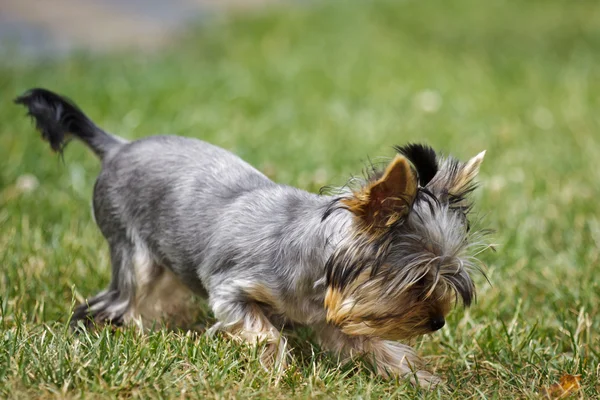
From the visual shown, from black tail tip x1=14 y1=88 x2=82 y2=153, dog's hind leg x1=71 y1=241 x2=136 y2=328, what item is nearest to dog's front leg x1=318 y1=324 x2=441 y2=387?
dog's hind leg x1=71 y1=241 x2=136 y2=328

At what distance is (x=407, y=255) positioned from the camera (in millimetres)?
3238

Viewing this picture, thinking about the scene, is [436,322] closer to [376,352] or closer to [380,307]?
[380,307]

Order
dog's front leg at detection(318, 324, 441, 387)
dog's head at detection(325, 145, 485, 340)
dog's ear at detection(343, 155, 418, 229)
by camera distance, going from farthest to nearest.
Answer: dog's front leg at detection(318, 324, 441, 387) < dog's head at detection(325, 145, 485, 340) < dog's ear at detection(343, 155, 418, 229)

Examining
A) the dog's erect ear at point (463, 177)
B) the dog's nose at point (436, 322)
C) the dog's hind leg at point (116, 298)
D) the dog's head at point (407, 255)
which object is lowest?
the dog's hind leg at point (116, 298)

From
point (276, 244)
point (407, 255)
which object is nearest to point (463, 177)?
point (407, 255)

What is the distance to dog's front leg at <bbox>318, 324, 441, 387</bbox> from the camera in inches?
148

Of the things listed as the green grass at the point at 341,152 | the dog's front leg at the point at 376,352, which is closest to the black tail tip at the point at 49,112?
the green grass at the point at 341,152

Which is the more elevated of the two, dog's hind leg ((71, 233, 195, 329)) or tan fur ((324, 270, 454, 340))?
tan fur ((324, 270, 454, 340))

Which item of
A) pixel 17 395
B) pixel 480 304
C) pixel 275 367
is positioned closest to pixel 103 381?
pixel 17 395

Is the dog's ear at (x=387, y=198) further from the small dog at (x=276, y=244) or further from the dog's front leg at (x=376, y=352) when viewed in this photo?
the dog's front leg at (x=376, y=352)

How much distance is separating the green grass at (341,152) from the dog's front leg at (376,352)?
83 millimetres

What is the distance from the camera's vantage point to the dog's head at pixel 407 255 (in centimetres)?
321

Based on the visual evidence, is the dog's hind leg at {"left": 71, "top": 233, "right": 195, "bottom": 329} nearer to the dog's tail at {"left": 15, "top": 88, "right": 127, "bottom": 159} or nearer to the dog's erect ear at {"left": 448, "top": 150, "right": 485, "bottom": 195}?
the dog's tail at {"left": 15, "top": 88, "right": 127, "bottom": 159}

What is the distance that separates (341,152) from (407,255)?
3954 millimetres
